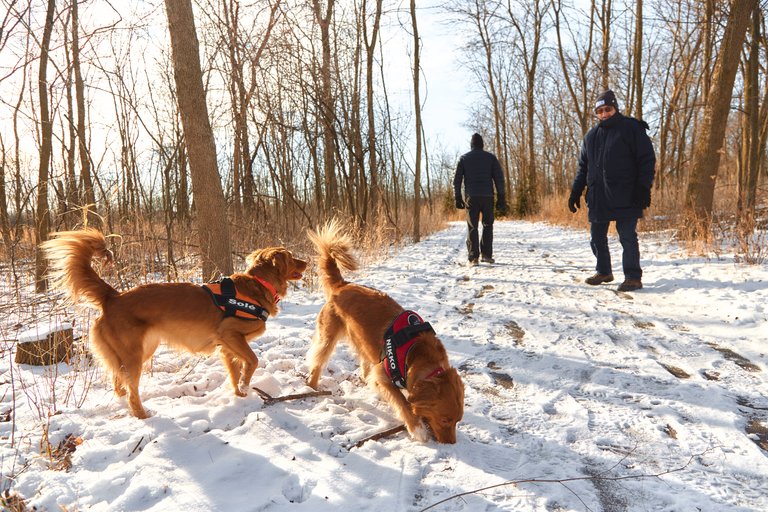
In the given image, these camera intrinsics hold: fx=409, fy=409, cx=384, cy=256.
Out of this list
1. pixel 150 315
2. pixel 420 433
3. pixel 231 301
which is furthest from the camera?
pixel 231 301

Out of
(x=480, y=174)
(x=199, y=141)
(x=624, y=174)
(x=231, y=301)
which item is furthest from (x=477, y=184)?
Answer: (x=231, y=301)

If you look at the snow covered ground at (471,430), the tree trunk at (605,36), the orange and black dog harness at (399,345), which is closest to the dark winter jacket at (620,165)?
the snow covered ground at (471,430)

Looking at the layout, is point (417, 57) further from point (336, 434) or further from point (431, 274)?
point (336, 434)

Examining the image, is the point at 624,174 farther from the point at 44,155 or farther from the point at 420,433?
the point at 44,155

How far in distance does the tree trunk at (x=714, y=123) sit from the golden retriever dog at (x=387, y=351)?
6.85 m

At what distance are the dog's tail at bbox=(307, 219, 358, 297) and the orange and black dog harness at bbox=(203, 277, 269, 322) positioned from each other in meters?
0.67

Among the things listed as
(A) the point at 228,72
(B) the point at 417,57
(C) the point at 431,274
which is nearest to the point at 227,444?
(C) the point at 431,274

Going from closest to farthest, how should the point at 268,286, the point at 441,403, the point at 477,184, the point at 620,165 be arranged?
the point at 441,403, the point at 268,286, the point at 620,165, the point at 477,184

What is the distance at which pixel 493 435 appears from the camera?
8.08 feet

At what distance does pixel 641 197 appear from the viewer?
5.47 m

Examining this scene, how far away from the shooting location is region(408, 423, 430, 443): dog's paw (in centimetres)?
245

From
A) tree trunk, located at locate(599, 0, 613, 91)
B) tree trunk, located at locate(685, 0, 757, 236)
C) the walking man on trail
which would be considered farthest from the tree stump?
tree trunk, located at locate(599, 0, 613, 91)

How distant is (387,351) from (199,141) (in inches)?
158

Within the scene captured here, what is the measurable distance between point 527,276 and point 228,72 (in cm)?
822
